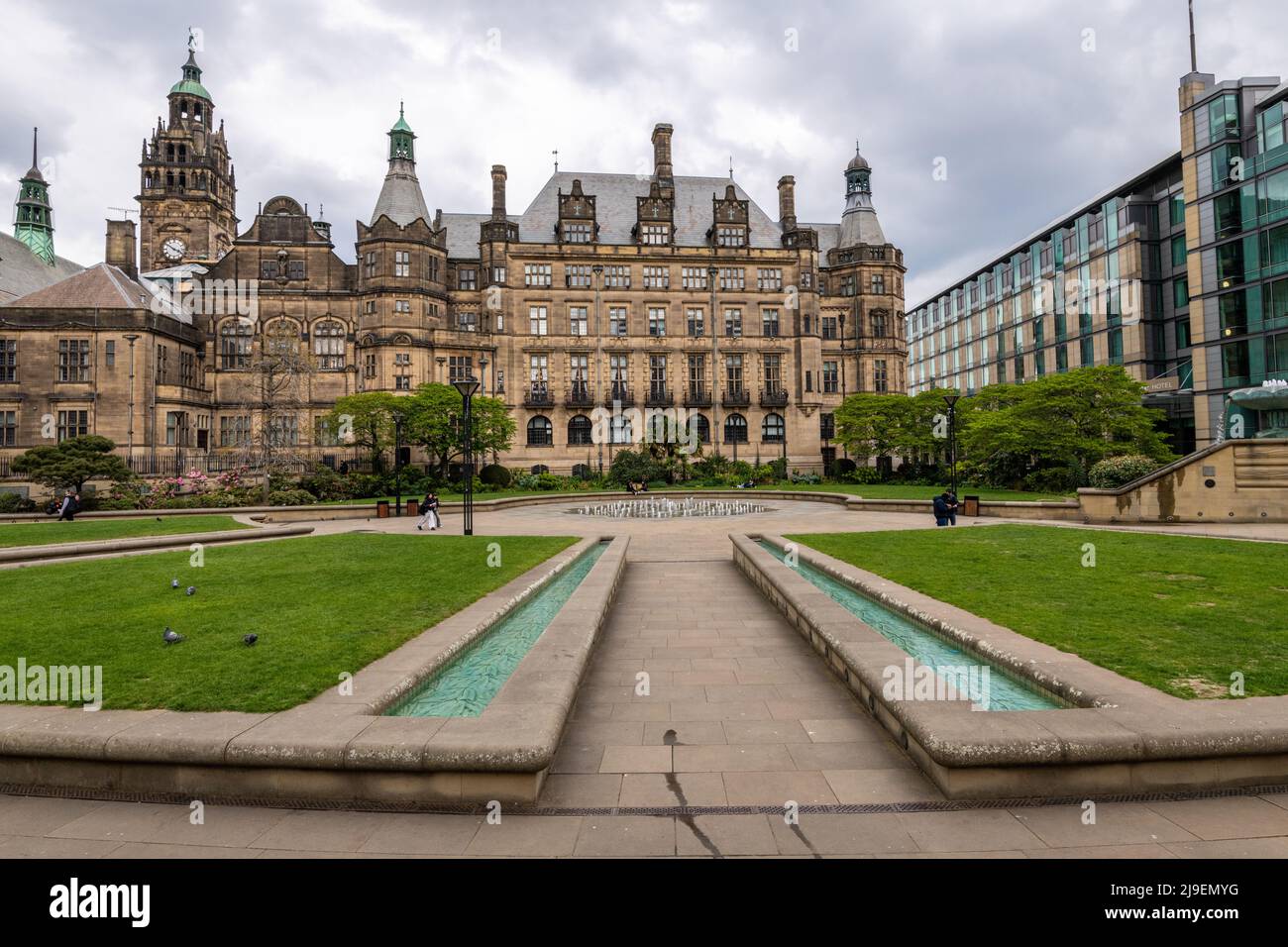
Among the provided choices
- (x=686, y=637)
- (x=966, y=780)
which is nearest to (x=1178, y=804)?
(x=966, y=780)

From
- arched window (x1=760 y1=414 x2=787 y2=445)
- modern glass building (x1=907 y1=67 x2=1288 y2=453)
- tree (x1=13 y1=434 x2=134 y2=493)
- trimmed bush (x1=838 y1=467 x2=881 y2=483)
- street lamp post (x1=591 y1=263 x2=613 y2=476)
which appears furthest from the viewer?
arched window (x1=760 y1=414 x2=787 y2=445)

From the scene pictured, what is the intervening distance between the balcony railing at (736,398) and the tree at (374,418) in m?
25.7

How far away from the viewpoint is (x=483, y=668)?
22.4ft

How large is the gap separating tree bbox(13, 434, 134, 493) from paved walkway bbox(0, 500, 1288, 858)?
104 ft

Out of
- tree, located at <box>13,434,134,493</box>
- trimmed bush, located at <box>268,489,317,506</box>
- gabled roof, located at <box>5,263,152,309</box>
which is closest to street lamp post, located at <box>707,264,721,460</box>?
trimmed bush, located at <box>268,489,317,506</box>

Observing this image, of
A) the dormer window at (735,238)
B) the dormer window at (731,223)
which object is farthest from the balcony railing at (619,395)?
the dormer window at (735,238)

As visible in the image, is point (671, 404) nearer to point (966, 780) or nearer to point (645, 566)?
point (645, 566)

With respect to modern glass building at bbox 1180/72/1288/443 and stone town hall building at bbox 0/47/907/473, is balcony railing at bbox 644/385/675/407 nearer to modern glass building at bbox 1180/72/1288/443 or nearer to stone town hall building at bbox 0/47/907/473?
stone town hall building at bbox 0/47/907/473

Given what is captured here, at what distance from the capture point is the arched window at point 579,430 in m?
51.9

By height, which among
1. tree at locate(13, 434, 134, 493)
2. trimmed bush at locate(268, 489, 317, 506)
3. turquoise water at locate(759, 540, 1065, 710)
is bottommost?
turquoise water at locate(759, 540, 1065, 710)

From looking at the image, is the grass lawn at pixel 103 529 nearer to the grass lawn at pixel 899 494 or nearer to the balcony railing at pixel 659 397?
the grass lawn at pixel 899 494

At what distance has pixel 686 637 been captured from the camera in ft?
28.7

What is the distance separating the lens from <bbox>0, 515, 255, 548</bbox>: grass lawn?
17703 mm

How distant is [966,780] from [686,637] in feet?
15.8
